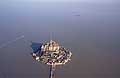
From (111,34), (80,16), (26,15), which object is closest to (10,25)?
(26,15)

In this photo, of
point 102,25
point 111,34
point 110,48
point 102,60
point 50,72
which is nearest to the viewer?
point 50,72

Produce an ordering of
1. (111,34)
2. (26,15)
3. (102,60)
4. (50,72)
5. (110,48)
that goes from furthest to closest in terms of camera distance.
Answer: (26,15) → (111,34) → (110,48) → (102,60) → (50,72)

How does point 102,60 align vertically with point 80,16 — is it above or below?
below

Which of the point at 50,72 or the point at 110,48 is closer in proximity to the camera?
the point at 50,72

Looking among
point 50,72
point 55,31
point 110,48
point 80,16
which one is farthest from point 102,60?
point 80,16

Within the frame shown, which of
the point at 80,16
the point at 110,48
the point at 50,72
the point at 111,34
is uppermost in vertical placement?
the point at 80,16

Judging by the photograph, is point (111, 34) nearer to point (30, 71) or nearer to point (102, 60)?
point (102, 60)
